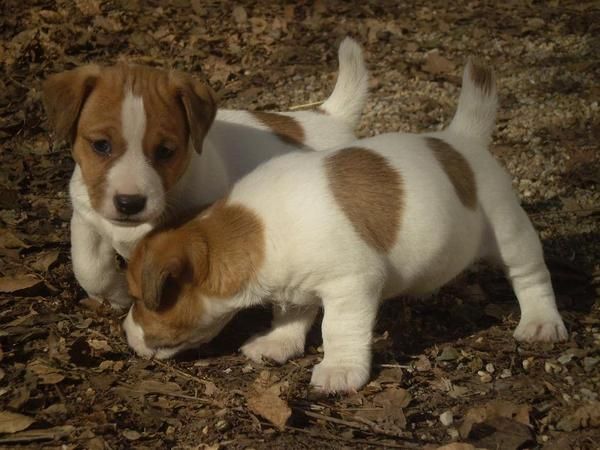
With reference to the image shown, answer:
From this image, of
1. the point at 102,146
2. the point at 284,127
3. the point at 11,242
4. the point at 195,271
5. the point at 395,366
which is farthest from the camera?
the point at 284,127

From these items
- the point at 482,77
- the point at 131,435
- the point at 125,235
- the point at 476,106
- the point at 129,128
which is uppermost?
the point at 482,77

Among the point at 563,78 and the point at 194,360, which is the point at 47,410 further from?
the point at 563,78

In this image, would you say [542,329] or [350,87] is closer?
[542,329]

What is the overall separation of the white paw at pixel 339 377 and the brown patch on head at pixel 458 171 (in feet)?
3.97

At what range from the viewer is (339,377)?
4.60m

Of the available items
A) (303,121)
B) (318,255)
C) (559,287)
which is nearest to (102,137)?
(318,255)

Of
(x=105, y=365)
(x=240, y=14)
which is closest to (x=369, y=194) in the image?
(x=105, y=365)

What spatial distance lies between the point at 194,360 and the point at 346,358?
985mm

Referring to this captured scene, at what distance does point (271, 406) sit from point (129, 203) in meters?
1.32

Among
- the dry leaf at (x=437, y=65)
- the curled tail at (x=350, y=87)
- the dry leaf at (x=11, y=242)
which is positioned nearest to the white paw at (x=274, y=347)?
the dry leaf at (x=11, y=242)

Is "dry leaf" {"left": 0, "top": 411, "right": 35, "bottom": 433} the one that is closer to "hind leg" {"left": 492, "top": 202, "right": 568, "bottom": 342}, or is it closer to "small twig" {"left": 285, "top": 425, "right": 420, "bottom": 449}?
"small twig" {"left": 285, "top": 425, "right": 420, "bottom": 449}

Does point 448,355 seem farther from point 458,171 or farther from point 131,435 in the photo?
point 131,435

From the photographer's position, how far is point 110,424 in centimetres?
420

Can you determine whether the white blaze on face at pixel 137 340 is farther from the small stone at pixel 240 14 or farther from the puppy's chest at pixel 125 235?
the small stone at pixel 240 14
